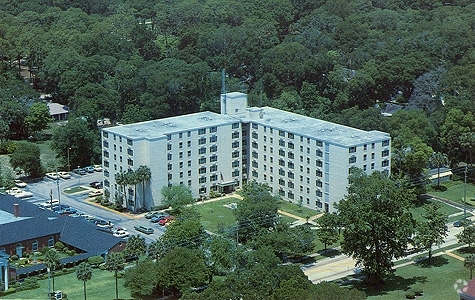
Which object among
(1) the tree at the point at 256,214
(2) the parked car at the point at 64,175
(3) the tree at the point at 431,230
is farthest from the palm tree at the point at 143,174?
(3) the tree at the point at 431,230

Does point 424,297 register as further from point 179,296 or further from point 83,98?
point 83,98

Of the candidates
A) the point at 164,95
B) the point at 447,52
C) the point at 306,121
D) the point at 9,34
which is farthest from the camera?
the point at 9,34

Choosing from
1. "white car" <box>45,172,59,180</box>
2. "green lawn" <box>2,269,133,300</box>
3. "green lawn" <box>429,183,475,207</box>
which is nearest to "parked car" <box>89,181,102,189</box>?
"white car" <box>45,172,59,180</box>

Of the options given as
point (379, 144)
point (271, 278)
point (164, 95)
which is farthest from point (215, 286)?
point (164, 95)

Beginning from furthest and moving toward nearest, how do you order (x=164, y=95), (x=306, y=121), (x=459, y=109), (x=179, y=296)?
(x=164, y=95), (x=459, y=109), (x=306, y=121), (x=179, y=296)

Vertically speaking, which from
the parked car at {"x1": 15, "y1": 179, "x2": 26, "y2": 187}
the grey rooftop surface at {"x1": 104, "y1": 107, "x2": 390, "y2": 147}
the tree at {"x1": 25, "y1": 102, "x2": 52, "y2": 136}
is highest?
the grey rooftop surface at {"x1": 104, "y1": 107, "x2": 390, "y2": 147}

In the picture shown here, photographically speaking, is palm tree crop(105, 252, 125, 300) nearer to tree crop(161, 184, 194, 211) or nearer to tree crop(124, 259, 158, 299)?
tree crop(124, 259, 158, 299)

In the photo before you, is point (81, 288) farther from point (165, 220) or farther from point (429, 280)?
point (429, 280)
